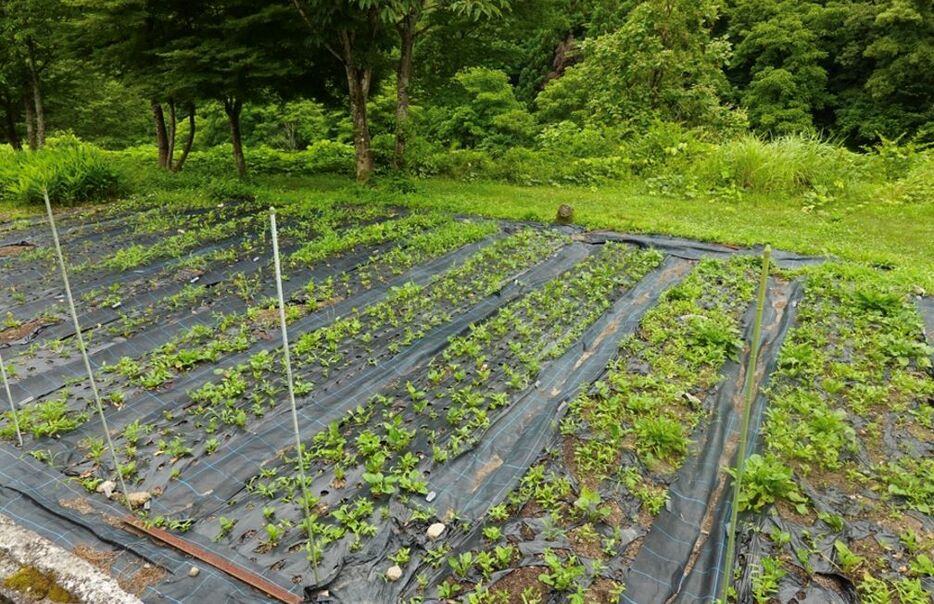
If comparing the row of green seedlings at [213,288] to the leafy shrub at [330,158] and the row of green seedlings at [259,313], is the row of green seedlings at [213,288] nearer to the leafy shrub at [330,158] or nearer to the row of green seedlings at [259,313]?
the row of green seedlings at [259,313]

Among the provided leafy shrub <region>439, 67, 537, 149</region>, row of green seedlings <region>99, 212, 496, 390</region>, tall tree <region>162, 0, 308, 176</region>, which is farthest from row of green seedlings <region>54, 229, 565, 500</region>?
leafy shrub <region>439, 67, 537, 149</region>

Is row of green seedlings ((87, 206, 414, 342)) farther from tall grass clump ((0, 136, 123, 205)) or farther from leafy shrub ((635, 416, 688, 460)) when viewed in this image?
tall grass clump ((0, 136, 123, 205))

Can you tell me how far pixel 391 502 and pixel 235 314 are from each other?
2.29 m

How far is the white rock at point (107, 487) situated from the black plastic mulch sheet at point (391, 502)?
5cm

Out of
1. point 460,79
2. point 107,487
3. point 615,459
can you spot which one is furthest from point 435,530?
point 460,79

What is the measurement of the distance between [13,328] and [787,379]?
5.03 metres

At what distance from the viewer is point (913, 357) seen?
337 cm

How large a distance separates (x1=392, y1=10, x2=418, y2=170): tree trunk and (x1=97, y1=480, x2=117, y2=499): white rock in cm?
651

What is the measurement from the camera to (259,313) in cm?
396

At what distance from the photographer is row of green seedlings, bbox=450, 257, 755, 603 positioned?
1.94 metres

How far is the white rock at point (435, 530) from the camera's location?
212 centimetres

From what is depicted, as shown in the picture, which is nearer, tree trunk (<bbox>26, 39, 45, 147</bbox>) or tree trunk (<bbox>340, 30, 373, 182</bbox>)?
tree trunk (<bbox>340, 30, 373, 182</bbox>)

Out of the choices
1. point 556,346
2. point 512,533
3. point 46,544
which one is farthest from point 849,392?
point 46,544

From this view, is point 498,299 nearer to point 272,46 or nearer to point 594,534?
point 594,534
